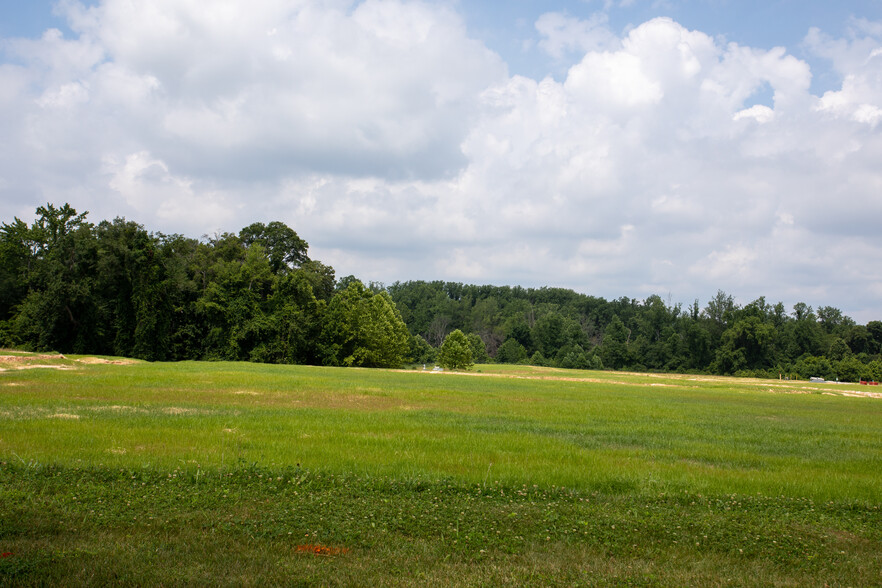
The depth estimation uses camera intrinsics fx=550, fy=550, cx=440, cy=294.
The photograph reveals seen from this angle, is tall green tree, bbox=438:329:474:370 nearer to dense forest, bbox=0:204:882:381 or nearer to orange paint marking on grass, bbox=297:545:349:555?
dense forest, bbox=0:204:882:381

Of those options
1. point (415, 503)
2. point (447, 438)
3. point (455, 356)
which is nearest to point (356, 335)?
point (455, 356)

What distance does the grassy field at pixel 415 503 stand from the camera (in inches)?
241

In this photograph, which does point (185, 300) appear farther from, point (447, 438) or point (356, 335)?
point (447, 438)

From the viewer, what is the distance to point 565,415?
23156 mm

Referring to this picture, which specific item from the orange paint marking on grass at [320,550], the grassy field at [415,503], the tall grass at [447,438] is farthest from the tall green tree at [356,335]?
the orange paint marking on grass at [320,550]

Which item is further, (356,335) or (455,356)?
(455,356)

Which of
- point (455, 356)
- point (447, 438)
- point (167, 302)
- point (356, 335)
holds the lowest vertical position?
point (455, 356)

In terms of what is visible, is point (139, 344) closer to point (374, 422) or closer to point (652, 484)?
point (374, 422)

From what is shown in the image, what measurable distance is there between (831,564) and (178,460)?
10796 mm

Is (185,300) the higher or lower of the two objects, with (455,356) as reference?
higher

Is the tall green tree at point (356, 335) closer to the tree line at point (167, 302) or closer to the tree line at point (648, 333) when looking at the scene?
the tree line at point (167, 302)

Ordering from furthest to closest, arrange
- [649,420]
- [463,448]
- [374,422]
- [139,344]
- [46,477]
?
1. [139,344]
2. [649,420]
3. [374,422]
4. [463,448]
5. [46,477]

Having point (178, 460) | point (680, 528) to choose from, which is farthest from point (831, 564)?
point (178, 460)

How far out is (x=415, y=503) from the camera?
8.67 m
